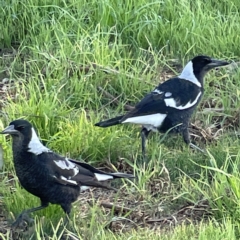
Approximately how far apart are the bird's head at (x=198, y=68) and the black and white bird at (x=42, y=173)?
1372 millimetres

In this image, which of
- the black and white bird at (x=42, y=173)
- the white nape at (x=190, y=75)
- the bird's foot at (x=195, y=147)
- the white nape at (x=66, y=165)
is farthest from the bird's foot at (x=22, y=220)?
the white nape at (x=190, y=75)

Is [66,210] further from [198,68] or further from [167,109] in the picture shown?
[198,68]

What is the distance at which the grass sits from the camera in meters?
3.79

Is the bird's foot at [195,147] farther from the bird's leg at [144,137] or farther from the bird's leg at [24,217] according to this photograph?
the bird's leg at [24,217]

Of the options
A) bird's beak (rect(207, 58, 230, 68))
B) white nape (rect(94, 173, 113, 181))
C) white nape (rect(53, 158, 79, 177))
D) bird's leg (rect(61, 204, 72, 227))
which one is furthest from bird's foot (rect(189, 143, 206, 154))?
bird's leg (rect(61, 204, 72, 227))

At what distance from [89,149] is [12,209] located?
76 centimetres

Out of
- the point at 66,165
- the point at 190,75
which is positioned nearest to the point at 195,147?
the point at 190,75

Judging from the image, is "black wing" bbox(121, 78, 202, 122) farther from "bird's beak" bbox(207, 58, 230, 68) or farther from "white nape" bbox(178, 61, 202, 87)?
"bird's beak" bbox(207, 58, 230, 68)

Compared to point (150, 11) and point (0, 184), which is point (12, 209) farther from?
point (150, 11)

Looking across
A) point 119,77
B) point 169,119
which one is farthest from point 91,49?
point 169,119

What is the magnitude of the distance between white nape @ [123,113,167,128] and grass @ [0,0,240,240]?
10 cm

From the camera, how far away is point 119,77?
5.16 metres

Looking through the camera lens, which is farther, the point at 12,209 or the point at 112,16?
the point at 112,16

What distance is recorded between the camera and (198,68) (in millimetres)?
4953
